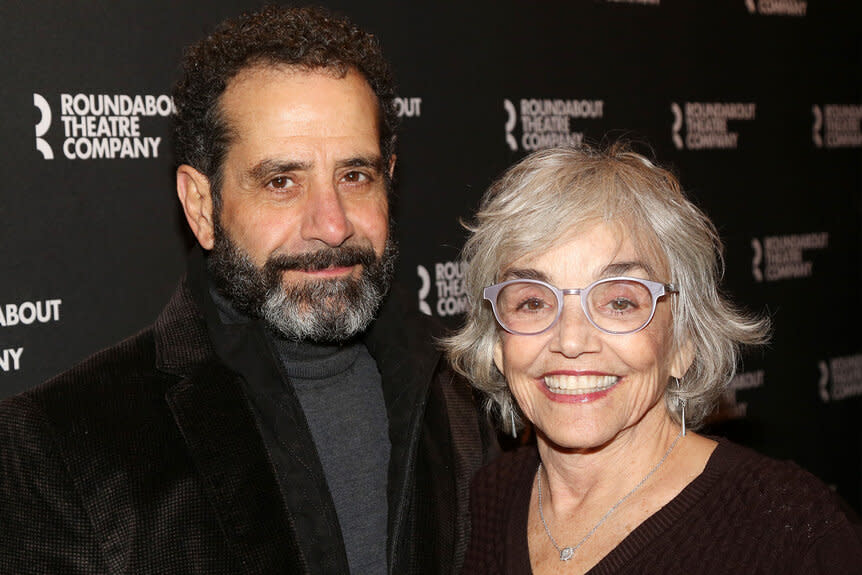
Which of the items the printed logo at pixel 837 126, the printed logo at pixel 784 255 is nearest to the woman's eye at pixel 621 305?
the printed logo at pixel 784 255

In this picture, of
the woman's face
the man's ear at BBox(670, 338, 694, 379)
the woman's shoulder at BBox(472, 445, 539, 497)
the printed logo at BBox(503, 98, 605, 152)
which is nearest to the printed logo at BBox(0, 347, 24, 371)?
the woman's shoulder at BBox(472, 445, 539, 497)

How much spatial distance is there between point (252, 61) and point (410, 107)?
143 centimetres

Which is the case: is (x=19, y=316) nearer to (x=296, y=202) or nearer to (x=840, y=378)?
(x=296, y=202)

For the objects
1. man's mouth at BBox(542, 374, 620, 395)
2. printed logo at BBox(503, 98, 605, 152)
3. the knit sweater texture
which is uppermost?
printed logo at BBox(503, 98, 605, 152)

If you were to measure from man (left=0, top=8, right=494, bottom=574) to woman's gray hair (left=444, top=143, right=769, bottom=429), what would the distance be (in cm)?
37

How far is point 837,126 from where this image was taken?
532cm

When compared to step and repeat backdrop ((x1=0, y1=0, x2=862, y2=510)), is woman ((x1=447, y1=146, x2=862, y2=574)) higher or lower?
lower

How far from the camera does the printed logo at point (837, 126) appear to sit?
17.2 ft

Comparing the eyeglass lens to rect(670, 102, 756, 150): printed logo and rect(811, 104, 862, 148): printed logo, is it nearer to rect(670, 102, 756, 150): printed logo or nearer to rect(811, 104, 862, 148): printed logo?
rect(670, 102, 756, 150): printed logo

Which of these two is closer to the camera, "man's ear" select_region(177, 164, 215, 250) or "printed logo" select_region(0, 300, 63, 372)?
"man's ear" select_region(177, 164, 215, 250)

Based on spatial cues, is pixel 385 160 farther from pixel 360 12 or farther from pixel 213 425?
pixel 360 12

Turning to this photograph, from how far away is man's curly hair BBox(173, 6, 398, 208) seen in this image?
2.32 m

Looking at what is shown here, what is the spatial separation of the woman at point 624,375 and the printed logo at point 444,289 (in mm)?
1521

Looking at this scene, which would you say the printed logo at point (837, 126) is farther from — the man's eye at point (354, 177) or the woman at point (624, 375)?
the man's eye at point (354, 177)
